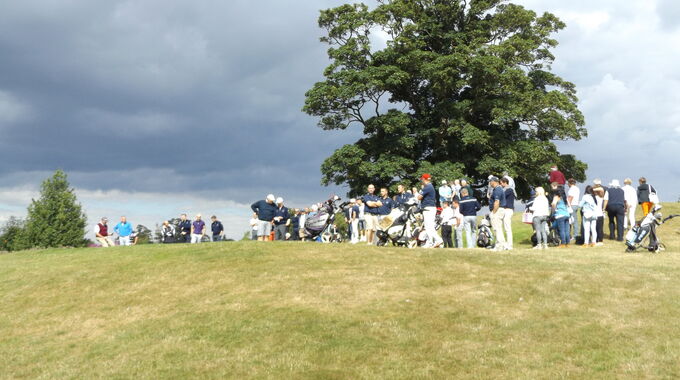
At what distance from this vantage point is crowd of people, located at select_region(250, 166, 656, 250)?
17594 millimetres

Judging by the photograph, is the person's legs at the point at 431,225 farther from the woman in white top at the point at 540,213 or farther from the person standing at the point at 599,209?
the person standing at the point at 599,209

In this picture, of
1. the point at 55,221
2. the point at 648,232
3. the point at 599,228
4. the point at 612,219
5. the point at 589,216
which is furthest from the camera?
the point at 55,221

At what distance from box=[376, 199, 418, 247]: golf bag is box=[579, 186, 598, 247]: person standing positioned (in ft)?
21.3

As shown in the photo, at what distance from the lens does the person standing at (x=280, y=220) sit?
21.0 metres

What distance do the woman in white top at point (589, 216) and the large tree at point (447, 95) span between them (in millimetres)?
11379

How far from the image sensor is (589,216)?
19.6m

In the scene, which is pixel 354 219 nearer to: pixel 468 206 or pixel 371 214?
pixel 371 214

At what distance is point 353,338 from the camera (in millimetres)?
9531

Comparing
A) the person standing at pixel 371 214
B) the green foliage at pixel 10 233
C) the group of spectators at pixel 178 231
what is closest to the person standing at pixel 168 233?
the group of spectators at pixel 178 231

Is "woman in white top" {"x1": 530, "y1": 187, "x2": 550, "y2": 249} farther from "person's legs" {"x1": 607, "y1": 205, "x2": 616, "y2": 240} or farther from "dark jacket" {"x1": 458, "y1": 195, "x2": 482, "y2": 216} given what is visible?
"person's legs" {"x1": 607, "y1": 205, "x2": 616, "y2": 240}

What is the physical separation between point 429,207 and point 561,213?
18.9 ft

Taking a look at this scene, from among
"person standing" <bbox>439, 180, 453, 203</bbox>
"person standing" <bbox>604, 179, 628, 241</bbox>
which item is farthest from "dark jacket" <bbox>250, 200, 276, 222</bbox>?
"person standing" <bbox>604, 179, 628, 241</bbox>

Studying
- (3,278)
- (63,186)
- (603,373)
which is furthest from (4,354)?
(63,186)

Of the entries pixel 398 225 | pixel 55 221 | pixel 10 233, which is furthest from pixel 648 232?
pixel 10 233
